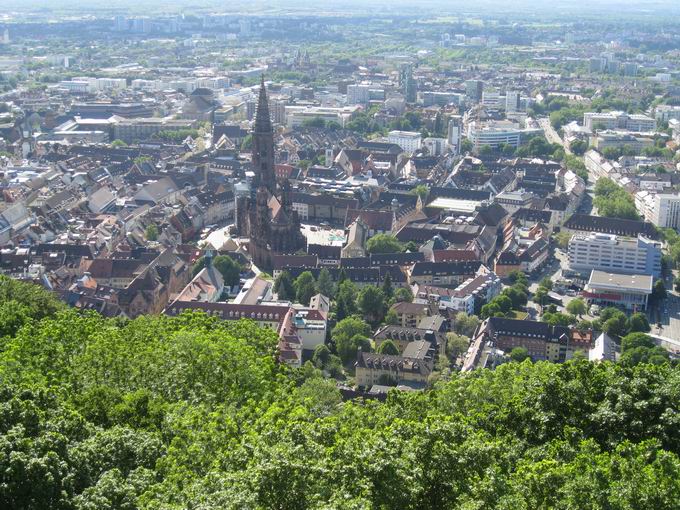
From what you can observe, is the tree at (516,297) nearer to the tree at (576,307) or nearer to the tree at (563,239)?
the tree at (576,307)

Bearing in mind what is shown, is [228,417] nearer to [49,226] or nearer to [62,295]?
[62,295]

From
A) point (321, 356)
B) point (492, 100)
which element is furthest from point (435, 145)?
point (321, 356)

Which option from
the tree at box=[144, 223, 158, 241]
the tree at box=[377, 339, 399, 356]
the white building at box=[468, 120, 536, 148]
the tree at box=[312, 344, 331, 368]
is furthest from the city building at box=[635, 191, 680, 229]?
the tree at box=[312, 344, 331, 368]

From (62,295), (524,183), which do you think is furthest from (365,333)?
(524,183)

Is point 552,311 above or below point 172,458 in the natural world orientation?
below

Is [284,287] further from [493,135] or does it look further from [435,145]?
[493,135]

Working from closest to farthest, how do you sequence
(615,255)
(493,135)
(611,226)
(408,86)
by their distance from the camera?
1. (615,255)
2. (611,226)
3. (493,135)
4. (408,86)
